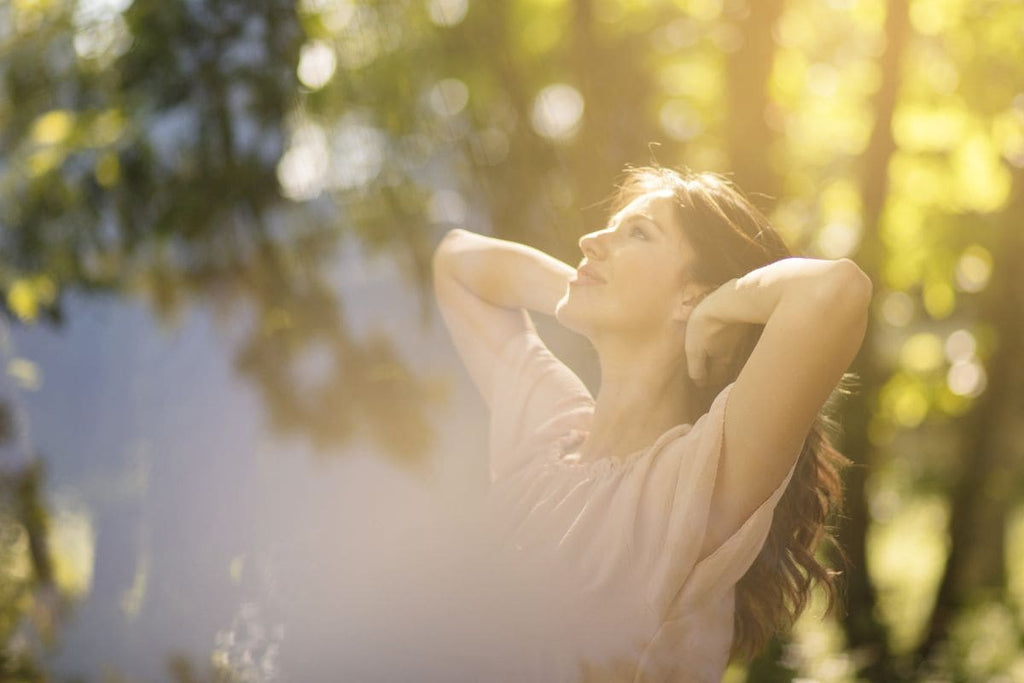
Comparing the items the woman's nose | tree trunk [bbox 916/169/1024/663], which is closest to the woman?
the woman's nose

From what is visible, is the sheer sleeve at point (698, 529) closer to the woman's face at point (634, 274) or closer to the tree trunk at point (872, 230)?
the woman's face at point (634, 274)

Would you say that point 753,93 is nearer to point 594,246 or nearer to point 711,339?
point 594,246

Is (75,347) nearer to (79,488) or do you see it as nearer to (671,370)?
(79,488)

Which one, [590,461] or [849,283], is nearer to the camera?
[849,283]

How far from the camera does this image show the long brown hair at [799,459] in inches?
52.4

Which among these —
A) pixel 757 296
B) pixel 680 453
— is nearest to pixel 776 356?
pixel 757 296

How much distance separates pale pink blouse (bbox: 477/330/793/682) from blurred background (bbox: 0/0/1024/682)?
13 cm

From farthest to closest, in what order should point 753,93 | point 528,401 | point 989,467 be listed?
1. point 989,467
2. point 753,93
3. point 528,401

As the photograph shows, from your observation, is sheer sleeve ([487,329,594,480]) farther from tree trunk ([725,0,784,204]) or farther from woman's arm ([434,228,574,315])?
tree trunk ([725,0,784,204])

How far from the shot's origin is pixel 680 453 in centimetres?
131

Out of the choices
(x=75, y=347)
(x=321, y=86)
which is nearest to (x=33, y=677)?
(x=75, y=347)

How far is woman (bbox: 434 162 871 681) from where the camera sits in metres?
1.23

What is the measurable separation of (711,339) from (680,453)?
0.46 ft

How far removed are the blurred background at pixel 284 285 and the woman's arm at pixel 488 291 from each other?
9 cm
